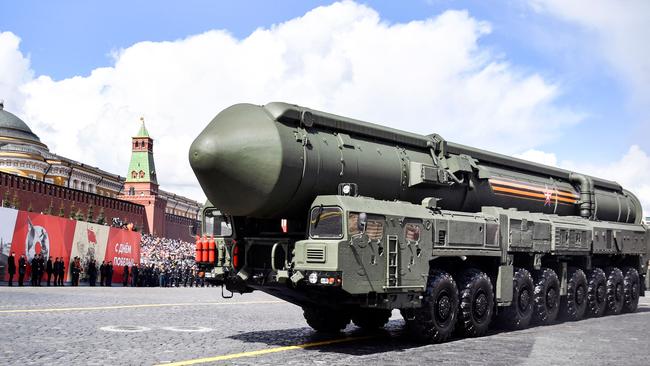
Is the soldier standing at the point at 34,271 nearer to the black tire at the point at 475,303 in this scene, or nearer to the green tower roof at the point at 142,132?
the black tire at the point at 475,303

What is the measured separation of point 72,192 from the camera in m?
70.8

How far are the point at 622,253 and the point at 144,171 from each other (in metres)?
121

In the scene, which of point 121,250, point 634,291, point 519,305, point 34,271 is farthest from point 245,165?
point 121,250

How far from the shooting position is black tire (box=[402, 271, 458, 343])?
10.9m

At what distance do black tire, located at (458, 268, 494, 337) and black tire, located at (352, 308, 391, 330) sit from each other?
1544 millimetres

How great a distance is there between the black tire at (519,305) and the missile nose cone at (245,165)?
5.71 m

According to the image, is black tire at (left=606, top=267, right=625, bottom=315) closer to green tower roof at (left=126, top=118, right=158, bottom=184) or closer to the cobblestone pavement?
the cobblestone pavement

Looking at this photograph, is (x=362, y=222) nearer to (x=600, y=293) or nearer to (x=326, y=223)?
(x=326, y=223)

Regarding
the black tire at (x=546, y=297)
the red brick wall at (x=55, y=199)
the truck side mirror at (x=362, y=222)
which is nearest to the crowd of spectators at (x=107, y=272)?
the black tire at (x=546, y=297)

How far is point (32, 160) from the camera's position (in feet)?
284

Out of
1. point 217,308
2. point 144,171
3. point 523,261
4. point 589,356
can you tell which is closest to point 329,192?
point 589,356

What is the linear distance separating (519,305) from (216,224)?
250 inches

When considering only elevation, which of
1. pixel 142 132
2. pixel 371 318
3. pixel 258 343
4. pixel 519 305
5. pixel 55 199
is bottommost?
pixel 258 343

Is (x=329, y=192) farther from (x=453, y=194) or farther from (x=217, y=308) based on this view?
(x=217, y=308)
